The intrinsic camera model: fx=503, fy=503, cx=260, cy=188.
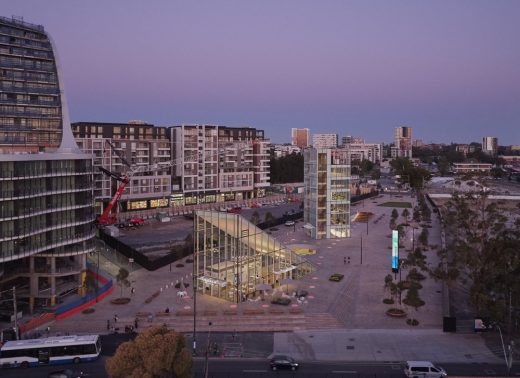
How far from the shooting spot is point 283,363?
113 feet

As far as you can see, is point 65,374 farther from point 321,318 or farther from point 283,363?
point 321,318

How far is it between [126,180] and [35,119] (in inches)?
1386

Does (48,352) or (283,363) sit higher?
(283,363)

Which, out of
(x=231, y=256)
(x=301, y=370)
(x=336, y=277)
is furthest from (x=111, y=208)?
(x=301, y=370)

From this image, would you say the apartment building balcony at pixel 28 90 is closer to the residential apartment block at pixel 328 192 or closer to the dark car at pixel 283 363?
the residential apartment block at pixel 328 192

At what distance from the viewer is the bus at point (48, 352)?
36463 mm

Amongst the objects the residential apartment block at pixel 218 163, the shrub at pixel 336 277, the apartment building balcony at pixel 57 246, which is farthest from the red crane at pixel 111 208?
the shrub at pixel 336 277

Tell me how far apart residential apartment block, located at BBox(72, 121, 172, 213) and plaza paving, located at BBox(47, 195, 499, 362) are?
159 feet

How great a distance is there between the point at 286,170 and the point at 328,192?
307 feet

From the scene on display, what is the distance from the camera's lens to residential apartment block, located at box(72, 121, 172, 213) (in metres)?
106

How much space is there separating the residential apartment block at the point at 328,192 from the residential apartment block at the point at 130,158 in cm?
4407

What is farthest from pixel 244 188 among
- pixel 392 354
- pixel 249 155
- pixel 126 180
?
pixel 392 354

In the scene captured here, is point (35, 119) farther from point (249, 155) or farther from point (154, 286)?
point (249, 155)

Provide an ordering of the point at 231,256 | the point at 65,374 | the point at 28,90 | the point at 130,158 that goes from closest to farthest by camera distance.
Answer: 1. the point at 65,374
2. the point at 231,256
3. the point at 28,90
4. the point at 130,158
